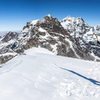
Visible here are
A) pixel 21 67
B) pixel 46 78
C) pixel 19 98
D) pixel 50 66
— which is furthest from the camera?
pixel 50 66

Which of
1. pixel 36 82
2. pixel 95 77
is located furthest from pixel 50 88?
pixel 95 77

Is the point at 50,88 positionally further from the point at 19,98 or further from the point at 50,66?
the point at 50,66

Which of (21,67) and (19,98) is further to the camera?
(21,67)

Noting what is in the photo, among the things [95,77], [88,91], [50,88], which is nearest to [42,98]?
[50,88]

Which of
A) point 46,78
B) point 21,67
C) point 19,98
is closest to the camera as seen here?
point 19,98

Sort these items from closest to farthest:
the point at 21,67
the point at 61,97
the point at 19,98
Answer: the point at 19,98
the point at 61,97
the point at 21,67

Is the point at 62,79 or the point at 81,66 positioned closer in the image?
the point at 62,79

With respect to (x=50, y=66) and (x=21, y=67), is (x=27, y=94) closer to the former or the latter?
(x=21, y=67)

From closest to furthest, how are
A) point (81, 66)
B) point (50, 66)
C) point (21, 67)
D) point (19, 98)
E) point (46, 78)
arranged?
point (19, 98)
point (46, 78)
point (21, 67)
point (50, 66)
point (81, 66)

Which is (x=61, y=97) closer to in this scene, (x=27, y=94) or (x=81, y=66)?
(x=27, y=94)
